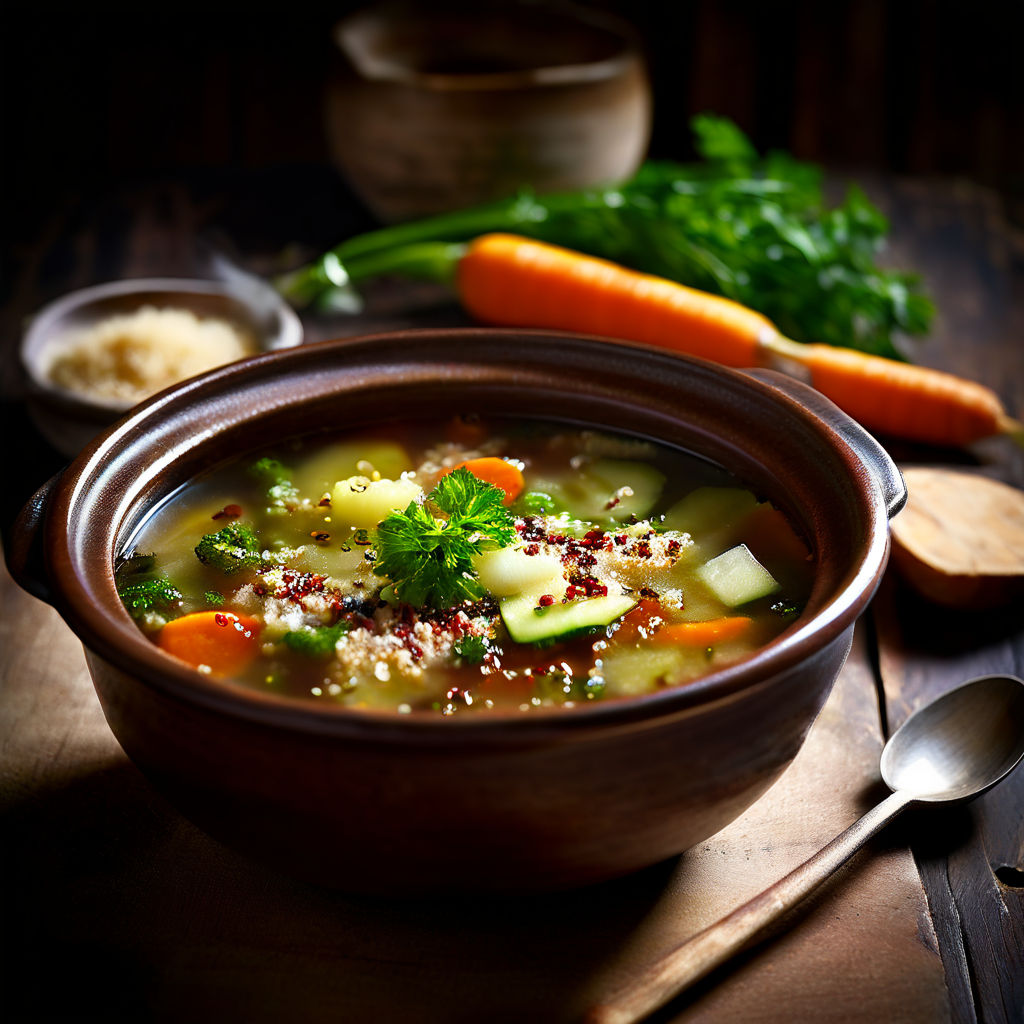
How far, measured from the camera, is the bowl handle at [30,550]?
5.48 ft

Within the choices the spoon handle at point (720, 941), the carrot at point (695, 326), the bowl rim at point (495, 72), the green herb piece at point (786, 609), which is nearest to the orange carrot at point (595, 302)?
the carrot at point (695, 326)

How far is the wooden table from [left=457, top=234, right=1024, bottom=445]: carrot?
3.89 ft

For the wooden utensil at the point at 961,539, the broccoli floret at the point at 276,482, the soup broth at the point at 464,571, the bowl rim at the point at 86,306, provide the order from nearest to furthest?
the soup broth at the point at 464,571
the broccoli floret at the point at 276,482
the wooden utensil at the point at 961,539
the bowl rim at the point at 86,306

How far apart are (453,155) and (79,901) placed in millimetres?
2902

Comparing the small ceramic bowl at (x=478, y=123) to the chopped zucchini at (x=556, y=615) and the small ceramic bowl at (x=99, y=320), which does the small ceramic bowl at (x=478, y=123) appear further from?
the chopped zucchini at (x=556, y=615)

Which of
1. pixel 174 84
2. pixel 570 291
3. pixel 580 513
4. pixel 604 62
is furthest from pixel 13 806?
pixel 174 84

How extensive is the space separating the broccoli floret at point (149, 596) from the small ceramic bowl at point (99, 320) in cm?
97

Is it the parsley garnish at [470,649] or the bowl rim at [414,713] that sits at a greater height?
the bowl rim at [414,713]

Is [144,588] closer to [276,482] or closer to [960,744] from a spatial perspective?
[276,482]

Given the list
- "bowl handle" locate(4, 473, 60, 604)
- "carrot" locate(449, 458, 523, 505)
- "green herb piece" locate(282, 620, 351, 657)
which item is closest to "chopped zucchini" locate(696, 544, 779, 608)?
"carrot" locate(449, 458, 523, 505)

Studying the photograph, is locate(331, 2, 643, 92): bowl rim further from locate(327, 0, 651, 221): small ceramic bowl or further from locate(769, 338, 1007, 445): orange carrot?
locate(769, 338, 1007, 445): orange carrot

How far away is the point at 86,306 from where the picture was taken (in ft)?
10.9

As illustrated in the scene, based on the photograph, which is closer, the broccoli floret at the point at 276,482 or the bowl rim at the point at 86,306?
the broccoli floret at the point at 276,482

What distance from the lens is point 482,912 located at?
67.6 inches
